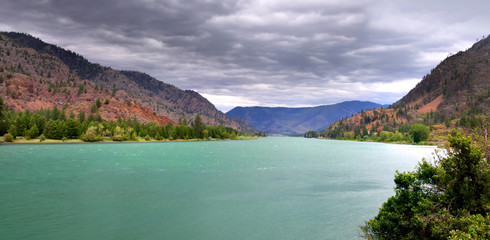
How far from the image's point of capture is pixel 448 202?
73.7 ft

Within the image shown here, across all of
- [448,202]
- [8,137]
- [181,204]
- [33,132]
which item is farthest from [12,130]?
[448,202]

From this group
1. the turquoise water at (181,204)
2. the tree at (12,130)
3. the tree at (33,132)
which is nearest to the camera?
the turquoise water at (181,204)

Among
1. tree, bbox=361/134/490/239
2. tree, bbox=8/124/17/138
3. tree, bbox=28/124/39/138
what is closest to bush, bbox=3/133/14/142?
tree, bbox=8/124/17/138

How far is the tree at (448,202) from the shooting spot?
65.4 ft

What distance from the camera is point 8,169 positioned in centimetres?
6919

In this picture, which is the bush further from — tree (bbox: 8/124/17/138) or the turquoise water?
the turquoise water

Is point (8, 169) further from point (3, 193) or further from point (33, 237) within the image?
point (33, 237)

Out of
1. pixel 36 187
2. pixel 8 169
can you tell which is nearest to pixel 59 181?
pixel 36 187

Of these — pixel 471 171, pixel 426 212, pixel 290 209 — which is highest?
pixel 471 171

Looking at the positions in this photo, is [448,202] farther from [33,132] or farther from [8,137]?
[33,132]

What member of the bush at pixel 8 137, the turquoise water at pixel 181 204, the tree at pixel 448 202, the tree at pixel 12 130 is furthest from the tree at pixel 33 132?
the tree at pixel 448 202

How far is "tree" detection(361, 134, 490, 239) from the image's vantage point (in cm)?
1992

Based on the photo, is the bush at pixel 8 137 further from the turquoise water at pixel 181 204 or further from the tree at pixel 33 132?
the turquoise water at pixel 181 204

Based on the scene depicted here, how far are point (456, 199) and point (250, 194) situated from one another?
3250 cm
